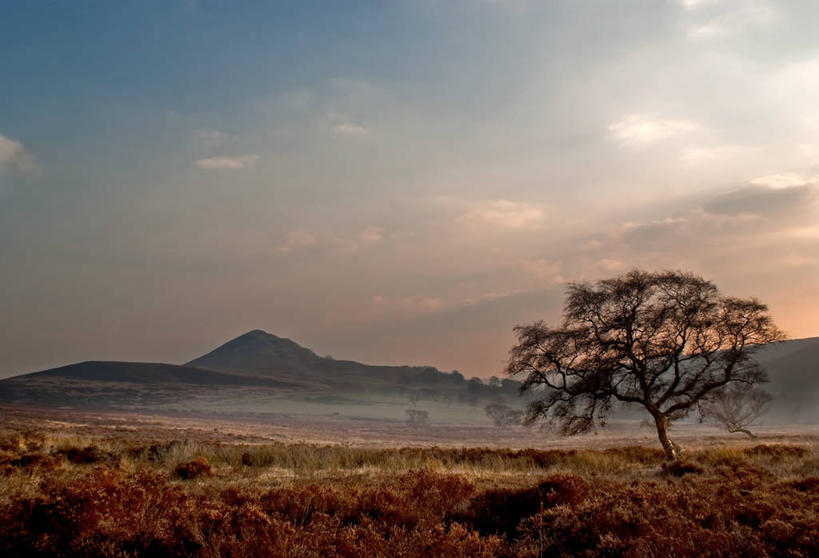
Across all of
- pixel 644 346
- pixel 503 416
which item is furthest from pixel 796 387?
pixel 644 346

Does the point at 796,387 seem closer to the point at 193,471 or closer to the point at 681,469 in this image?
the point at 681,469

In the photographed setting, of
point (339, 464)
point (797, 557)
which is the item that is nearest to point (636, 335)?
point (339, 464)

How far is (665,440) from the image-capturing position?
2448 cm

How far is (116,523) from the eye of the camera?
23.0 ft

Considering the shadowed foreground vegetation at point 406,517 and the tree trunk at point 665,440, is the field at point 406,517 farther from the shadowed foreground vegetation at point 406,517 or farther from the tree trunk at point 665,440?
the tree trunk at point 665,440

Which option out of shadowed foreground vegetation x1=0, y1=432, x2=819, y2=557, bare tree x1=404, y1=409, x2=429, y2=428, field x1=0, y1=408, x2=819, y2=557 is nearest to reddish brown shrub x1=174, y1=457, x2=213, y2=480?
shadowed foreground vegetation x1=0, y1=432, x2=819, y2=557

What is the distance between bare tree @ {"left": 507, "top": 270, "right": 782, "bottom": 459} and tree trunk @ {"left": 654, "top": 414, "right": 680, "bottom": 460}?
11cm

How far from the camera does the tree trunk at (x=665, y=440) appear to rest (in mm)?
23045

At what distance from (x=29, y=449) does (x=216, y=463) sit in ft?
24.2

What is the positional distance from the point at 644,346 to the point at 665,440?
4.69 meters

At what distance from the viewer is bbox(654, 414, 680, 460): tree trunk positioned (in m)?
23.0

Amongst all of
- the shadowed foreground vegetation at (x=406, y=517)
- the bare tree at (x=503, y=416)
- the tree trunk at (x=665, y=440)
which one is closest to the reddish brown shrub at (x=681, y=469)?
the shadowed foreground vegetation at (x=406, y=517)

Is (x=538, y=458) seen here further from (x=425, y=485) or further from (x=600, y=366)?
(x=425, y=485)

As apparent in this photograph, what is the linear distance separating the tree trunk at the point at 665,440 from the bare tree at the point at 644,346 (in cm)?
11
